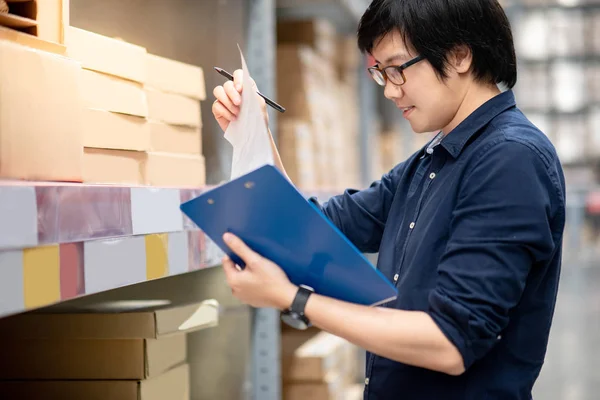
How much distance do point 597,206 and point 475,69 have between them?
9.41 m

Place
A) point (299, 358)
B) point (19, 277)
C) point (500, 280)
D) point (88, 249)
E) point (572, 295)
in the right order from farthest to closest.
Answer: point (572, 295) → point (299, 358) → point (500, 280) → point (88, 249) → point (19, 277)

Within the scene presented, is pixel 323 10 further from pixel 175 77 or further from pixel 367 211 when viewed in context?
pixel 367 211

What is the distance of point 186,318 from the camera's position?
154 cm

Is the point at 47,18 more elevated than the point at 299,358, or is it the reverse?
the point at 47,18

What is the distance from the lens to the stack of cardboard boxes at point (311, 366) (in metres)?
2.73

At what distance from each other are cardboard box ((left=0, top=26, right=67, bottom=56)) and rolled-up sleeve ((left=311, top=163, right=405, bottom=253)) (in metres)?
0.68

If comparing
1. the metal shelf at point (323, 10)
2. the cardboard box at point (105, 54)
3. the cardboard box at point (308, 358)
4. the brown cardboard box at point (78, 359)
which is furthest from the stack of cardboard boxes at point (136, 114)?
the metal shelf at point (323, 10)

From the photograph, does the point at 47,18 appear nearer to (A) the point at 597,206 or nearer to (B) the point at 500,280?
(B) the point at 500,280

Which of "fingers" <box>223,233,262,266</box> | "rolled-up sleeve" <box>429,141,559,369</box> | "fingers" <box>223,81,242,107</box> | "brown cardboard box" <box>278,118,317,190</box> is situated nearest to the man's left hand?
"fingers" <box>223,233,262,266</box>

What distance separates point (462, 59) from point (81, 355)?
0.92 m

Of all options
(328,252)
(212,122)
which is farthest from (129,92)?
(328,252)

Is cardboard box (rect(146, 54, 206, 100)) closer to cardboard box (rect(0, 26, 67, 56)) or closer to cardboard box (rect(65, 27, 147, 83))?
cardboard box (rect(65, 27, 147, 83))

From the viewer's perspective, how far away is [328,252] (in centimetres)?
104

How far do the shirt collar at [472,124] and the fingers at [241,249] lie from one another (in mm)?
432
